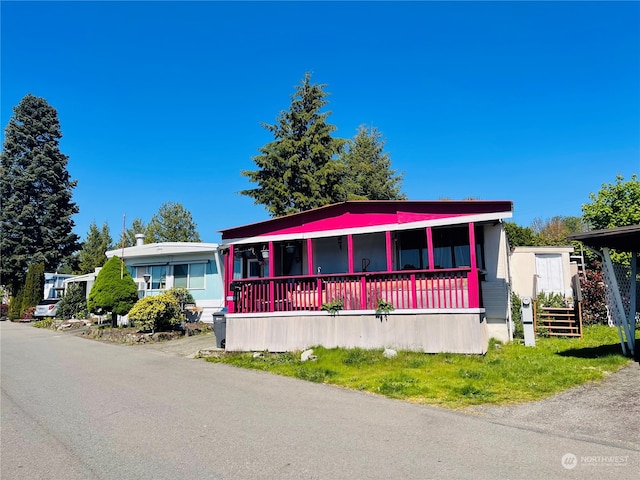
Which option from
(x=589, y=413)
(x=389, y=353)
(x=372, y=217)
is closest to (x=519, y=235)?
(x=372, y=217)

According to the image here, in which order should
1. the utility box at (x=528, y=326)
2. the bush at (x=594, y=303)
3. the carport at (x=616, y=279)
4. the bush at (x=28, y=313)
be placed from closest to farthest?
the carport at (x=616, y=279)
the utility box at (x=528, y=326)
the bush at (x=594, y=303)
the bush at (x=28, y=313)

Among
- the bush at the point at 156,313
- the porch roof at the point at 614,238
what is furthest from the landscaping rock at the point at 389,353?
the bush at the point at 156,313

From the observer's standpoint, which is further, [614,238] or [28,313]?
[28,313]

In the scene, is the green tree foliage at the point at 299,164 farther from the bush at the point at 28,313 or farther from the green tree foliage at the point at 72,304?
the bush at the point at 28,313

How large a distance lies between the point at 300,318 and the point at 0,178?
38.2 m

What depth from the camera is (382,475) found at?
4.06m

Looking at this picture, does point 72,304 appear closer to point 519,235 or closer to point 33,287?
point 33,287

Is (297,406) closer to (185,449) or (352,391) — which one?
(352,391)

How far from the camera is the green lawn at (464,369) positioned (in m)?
6.96

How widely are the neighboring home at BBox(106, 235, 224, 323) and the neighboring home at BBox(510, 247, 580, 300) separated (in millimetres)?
12228

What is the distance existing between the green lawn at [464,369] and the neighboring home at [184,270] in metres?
8.66

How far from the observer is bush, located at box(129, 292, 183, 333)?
1595 centimetres

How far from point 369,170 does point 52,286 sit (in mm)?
25649

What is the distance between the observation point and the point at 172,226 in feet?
156
